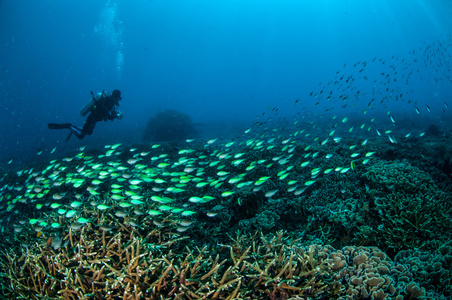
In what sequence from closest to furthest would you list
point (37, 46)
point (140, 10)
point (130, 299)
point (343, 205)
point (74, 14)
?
point (130, 299), point (343, 205), point (74, 14), point (37, 46), point (140, 10)

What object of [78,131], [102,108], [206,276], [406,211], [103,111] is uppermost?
[78,131]

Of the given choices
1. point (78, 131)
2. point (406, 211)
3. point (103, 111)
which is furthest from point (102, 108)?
point (406, 211)

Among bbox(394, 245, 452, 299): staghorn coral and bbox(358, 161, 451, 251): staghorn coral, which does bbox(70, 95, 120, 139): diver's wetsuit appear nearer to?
bbox(358, 161, 451, 251): staghorn coral

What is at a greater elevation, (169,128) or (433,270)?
(169,128)

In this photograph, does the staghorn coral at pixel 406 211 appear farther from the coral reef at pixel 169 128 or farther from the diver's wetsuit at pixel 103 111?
the coral reef at pixel 169 128

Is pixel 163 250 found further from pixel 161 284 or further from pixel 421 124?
pixel 421 124

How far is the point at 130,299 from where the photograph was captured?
2.77 metres

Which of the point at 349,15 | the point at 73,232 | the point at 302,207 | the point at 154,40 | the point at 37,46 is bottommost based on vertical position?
the point at 302,207

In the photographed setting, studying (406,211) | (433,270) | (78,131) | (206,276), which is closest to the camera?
(206,276)

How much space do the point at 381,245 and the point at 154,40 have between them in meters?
200

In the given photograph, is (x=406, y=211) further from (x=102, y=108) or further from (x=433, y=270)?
(x=102, y=108)

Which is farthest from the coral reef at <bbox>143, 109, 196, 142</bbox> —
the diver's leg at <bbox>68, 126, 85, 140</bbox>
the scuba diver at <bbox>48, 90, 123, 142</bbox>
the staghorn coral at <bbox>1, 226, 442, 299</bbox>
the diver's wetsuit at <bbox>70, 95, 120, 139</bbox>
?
the staghorn coral at <bbox>1, 226, 442, 299</bbox>

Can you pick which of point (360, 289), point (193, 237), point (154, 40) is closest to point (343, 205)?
point (360, 289)

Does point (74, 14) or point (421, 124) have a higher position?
point (74, 14)
